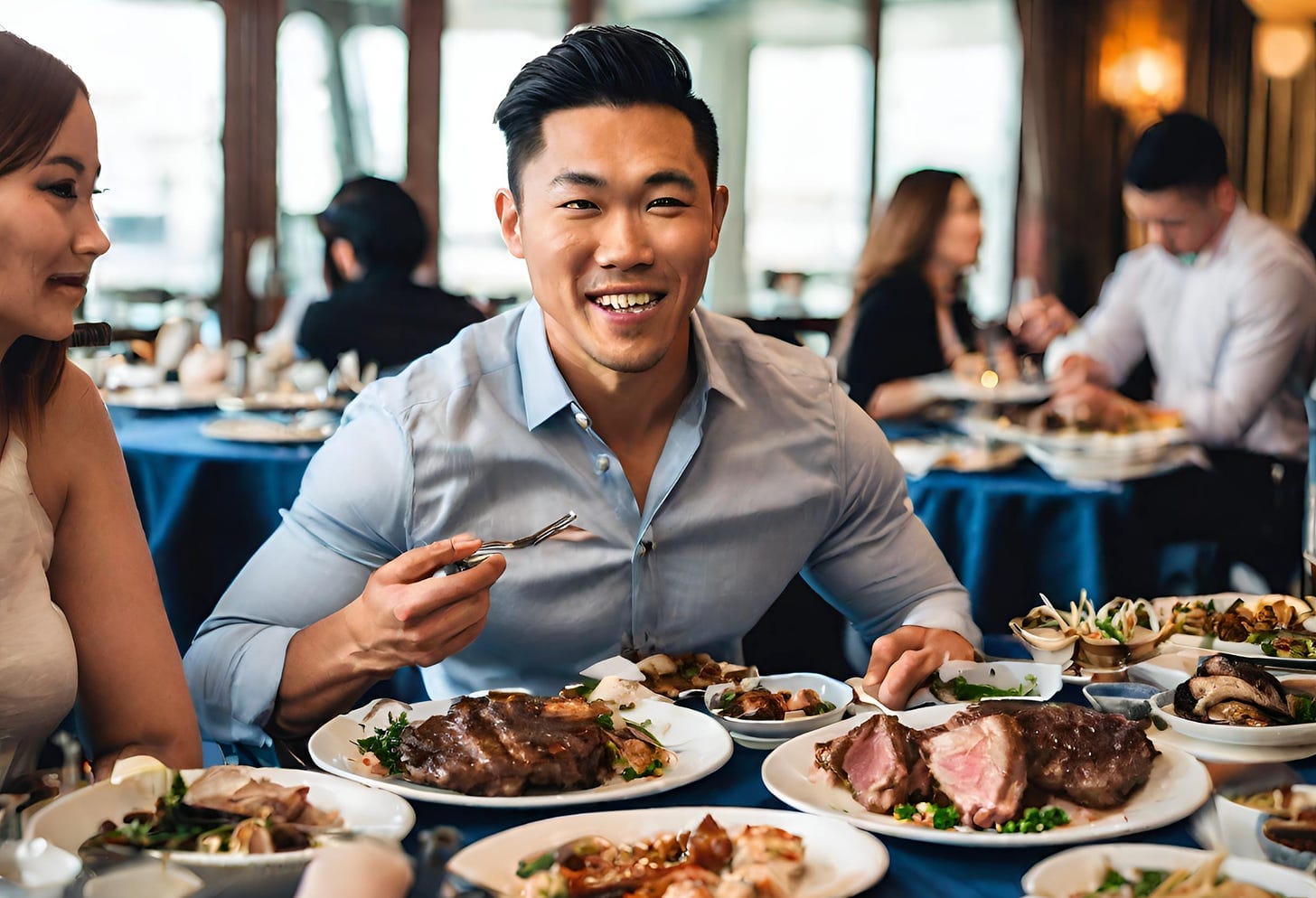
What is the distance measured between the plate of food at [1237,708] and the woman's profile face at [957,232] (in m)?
3.53

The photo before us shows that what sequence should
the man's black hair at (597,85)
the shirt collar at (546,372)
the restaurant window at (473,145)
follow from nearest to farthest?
the man's black hair at (597,85) → the shirt collar at (546,372) → the restaurant window at (473,145)

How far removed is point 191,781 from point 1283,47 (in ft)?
30.1

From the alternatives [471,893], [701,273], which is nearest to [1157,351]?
[701,273]

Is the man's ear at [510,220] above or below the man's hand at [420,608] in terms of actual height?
above

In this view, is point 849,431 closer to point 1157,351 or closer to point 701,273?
point 701,273

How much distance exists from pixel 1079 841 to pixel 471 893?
0.54 meters

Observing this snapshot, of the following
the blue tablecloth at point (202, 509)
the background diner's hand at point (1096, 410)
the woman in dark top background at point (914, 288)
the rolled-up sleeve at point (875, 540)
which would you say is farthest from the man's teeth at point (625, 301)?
the woman in dark top background at point (914, 288)

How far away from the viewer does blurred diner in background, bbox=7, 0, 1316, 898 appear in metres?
1.36

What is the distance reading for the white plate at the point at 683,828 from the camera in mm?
1053

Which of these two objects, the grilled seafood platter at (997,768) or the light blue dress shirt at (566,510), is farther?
the light blue dress shirt at (566,510)

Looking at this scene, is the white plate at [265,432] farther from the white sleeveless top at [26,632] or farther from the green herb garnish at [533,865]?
the green herb garnish at [533,865]

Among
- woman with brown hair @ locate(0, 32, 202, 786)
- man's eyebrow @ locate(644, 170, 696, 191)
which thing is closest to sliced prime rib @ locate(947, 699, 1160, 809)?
man's eyebrow @ locate(644, 170, 696, 191)

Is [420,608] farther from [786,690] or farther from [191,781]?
[786,690]

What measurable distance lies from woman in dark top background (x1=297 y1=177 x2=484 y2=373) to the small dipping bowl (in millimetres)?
3254
